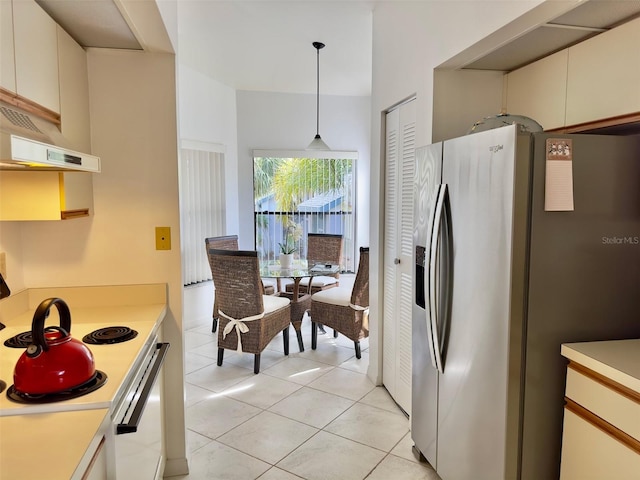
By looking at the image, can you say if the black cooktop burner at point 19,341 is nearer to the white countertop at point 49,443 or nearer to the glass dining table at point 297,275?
the white countertop at point 49,443

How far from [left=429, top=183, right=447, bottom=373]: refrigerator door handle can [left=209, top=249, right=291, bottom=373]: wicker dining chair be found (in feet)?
5.54

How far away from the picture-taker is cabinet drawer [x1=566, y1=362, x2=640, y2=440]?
135 cm

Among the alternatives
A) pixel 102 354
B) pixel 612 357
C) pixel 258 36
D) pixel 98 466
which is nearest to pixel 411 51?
pixel 258 36

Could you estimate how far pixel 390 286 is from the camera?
10.1 feet

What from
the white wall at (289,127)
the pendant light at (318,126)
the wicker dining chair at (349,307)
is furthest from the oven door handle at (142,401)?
the white wall at (289,127)

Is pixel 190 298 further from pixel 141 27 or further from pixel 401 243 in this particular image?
pixel 141 27

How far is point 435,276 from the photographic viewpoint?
200 centimetres

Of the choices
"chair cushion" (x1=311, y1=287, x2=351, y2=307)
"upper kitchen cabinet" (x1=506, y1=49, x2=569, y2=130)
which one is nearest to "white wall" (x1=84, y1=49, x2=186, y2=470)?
"upper kitchen cabinet" (x1=506, y1=49, x2=569, y2=130)

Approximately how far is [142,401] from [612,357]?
1.61m

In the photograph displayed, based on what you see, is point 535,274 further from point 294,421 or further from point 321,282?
point 321,282

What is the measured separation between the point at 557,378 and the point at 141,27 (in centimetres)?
221

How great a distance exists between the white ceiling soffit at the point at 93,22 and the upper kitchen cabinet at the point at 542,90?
1.90 m

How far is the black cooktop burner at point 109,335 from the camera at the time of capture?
66.2 inches

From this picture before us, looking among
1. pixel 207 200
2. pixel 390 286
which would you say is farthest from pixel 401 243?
pixel 207 200
